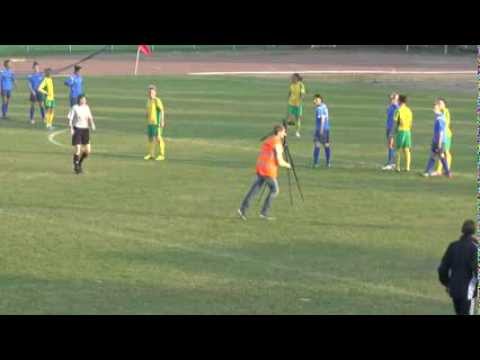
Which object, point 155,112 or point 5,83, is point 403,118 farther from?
point 5,83

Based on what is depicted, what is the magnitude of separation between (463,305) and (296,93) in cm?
2596

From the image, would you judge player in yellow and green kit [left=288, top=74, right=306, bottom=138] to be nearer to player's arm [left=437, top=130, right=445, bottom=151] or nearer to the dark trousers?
player's arm [left=437, top=130, right=445, bottom=151]

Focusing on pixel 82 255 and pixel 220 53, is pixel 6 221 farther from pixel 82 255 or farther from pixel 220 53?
pixel 220 53

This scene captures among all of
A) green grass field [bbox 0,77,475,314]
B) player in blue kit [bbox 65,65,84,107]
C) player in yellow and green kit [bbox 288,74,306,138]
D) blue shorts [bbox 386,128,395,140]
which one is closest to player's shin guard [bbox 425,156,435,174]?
green grass field [bbox 0,77,475,314]

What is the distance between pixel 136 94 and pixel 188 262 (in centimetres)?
3700

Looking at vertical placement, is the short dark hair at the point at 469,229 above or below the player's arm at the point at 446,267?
above

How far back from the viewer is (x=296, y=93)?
38062 millimetres

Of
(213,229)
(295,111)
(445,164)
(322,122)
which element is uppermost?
(322,122)

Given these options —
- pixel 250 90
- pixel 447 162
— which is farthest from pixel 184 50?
pixel 447 162

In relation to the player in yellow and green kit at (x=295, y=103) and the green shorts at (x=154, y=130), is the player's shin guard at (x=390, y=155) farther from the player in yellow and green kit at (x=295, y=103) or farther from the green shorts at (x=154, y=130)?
the player in yellow and green kit at (x=295, y=103)

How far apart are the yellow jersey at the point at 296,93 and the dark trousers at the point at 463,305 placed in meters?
25.2

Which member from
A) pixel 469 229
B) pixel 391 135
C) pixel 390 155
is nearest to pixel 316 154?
pixel 390 155

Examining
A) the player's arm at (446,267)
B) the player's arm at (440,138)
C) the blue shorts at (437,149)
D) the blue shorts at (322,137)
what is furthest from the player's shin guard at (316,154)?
the player's arm at (446,267)

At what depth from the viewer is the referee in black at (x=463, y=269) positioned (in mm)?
12453
